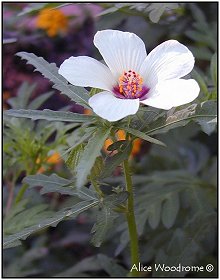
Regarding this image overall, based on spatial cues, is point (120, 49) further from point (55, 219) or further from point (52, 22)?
point (52, 22)

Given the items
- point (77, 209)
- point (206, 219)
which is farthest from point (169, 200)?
point (77, 209)

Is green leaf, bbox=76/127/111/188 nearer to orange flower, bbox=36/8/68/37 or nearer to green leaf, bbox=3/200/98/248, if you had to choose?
green leaf, bbox=3/200/98/248

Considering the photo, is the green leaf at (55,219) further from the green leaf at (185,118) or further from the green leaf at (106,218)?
the green leaf at (185,118)

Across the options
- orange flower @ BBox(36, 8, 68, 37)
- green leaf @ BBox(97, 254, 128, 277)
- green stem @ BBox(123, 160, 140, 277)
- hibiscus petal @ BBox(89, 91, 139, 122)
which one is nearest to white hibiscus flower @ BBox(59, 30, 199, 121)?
hibiscus petal @ BBox(89, 91, 139, 122)

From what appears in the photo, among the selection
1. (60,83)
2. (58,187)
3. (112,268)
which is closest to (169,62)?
(60,83)

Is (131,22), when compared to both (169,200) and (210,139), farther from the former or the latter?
(169,200)

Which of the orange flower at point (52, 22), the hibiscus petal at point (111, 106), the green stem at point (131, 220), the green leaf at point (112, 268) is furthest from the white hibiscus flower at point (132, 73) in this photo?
the orange flower at point (52, 22)
